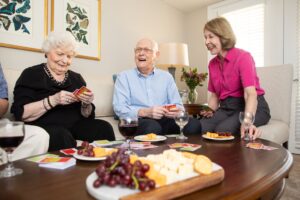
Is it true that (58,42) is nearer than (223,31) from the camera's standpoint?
Yes

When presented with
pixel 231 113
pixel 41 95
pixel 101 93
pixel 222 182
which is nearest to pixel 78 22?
pixel 101 93

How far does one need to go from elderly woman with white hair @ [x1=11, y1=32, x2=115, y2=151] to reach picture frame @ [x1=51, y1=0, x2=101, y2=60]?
88 centimetres

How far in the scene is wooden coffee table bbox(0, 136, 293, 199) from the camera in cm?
61

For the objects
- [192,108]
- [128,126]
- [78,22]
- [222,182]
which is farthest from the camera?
[192,108]

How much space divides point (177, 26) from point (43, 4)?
7.93 feet

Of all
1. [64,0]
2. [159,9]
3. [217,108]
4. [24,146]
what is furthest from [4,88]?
[159,9]

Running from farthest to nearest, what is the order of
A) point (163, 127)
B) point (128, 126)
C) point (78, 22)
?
point (78, 22), point (163, 127), point (128, 126)

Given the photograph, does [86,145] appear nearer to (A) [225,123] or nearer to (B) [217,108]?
(A) [225,123]

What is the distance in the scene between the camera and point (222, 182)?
68 centimetres

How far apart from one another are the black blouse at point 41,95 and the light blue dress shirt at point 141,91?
0.37 meters

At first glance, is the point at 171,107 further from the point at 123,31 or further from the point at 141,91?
the point at 123,31

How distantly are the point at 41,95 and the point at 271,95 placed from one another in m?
1.98

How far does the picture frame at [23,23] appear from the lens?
223 centimetres

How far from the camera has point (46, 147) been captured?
4.54 feet
